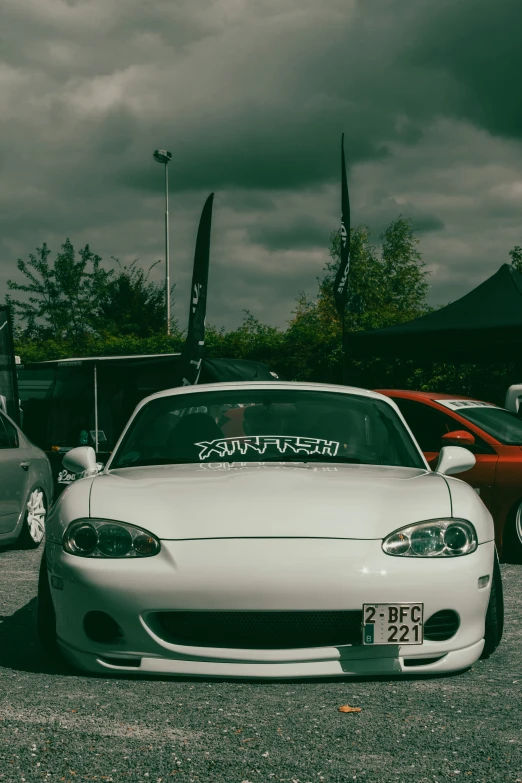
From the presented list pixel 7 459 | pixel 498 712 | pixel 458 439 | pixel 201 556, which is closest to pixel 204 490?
pixel 201 556

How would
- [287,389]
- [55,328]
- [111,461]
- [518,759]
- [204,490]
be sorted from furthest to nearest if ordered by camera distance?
1. [55,328]
2. [287,389]
3. [111,461]
4. [204,490]
5. [518,759]

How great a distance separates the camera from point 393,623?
12.6ft

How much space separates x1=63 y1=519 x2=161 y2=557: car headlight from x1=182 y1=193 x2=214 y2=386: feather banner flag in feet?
33.8

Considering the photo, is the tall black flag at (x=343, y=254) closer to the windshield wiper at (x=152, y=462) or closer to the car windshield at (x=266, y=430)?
the car windshield at (x=266, y=430)

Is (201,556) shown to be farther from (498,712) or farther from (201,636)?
(498,712)

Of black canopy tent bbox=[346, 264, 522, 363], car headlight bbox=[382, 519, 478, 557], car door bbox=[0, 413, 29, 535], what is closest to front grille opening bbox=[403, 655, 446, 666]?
car headlight bbox=[382, 519, 478, 557]

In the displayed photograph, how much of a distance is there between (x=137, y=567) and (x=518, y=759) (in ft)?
4.97

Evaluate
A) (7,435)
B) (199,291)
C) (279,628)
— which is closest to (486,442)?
(7,435)

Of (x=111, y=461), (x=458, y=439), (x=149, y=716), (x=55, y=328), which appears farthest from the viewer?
(x=55, y=328)

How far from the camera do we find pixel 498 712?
12.8ft

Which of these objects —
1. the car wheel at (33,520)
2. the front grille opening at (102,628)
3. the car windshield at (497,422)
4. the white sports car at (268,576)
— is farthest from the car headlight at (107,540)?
the car wheel at (33,520)

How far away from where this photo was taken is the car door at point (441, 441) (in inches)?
327

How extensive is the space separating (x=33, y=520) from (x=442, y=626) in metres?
6.30

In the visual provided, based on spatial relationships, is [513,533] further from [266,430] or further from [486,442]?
[266,430]
